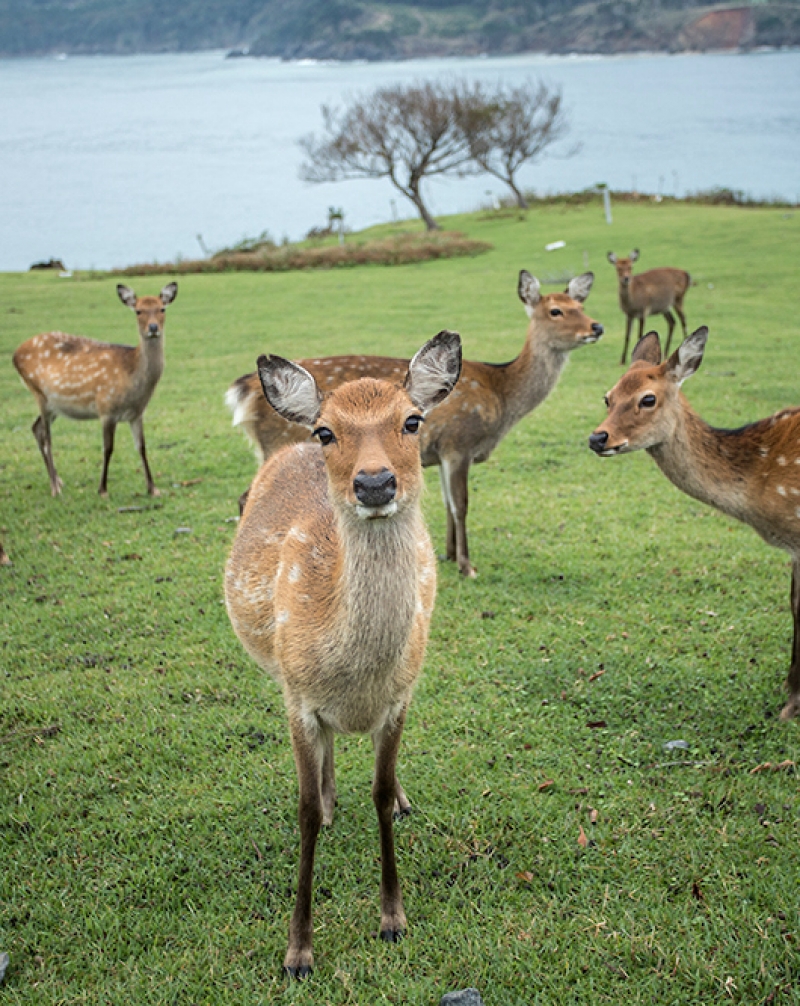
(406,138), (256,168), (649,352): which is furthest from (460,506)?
(256,168)

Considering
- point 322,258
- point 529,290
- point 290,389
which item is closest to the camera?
point 290,389

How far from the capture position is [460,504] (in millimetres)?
6426

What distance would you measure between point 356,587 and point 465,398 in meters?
3.98

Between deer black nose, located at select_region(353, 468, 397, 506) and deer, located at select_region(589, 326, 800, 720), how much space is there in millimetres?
2436

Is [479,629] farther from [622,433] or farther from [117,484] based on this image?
[117,484]

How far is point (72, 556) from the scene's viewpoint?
6.71 meters

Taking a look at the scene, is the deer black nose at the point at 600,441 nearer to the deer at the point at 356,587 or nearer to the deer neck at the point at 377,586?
the deer at the point at 356,587

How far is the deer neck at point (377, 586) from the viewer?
9.15 ft

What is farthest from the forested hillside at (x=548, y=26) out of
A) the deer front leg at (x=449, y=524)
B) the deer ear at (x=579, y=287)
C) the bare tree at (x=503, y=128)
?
the deer front leg at (x=449, y=524)

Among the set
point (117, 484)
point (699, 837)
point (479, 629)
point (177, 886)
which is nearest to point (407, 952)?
point (177, 886)

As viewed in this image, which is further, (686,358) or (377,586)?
(686,358)

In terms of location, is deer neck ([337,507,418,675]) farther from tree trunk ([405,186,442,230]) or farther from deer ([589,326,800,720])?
tree trunk ([405,186,442,230])

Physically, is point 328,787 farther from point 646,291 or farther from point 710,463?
point 646,291

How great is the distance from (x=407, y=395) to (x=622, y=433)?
2.12m
